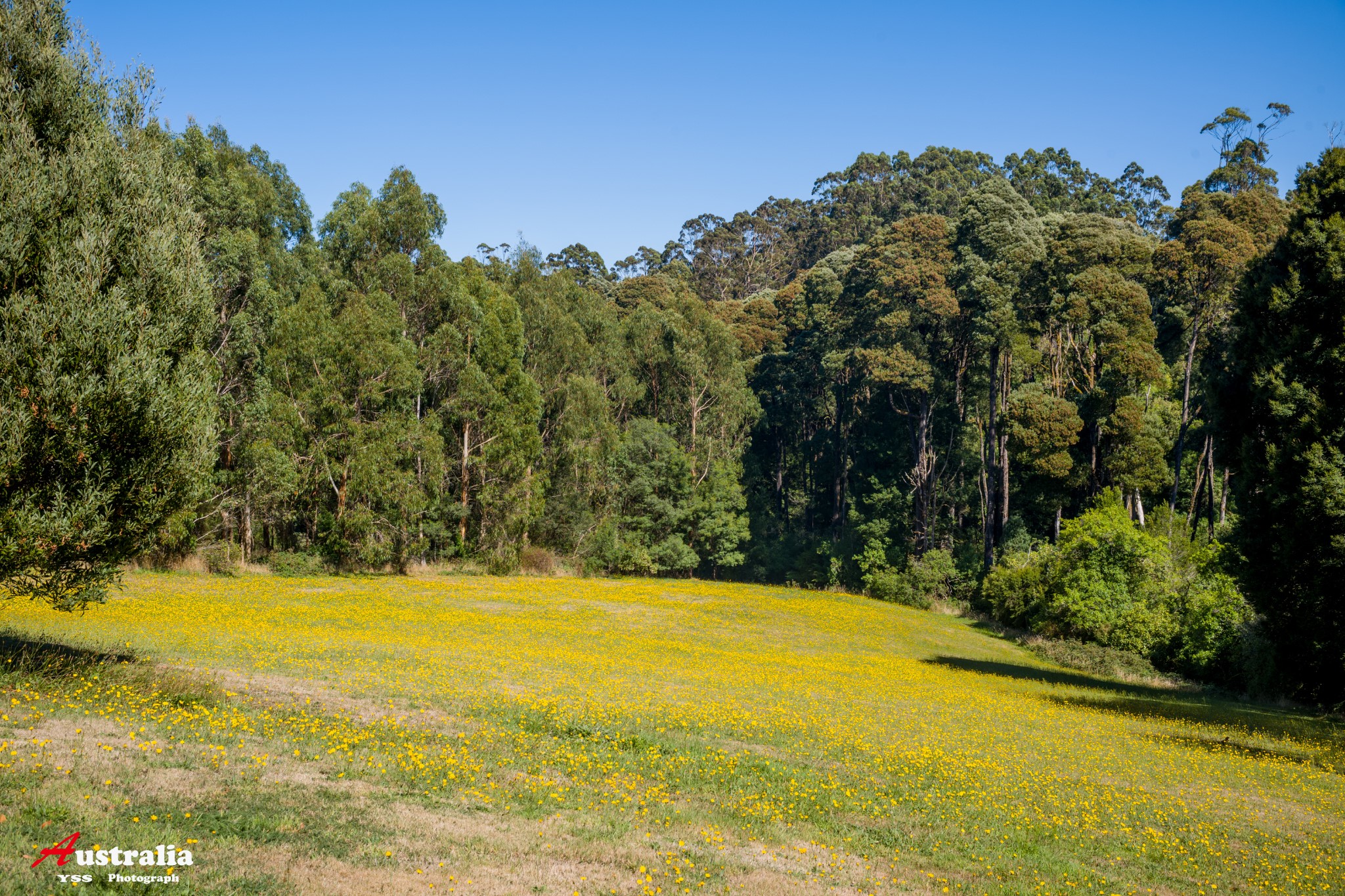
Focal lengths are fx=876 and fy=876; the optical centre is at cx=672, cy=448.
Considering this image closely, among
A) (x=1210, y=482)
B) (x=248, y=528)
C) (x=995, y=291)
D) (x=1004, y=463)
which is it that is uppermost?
(x=995, y=291)

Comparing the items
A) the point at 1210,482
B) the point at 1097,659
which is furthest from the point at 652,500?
the point at 1210,482

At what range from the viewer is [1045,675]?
36406mm

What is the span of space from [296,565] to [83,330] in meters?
38.3

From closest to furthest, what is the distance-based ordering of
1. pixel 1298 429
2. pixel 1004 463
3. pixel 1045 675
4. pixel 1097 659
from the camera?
pixel 1298 429
pixel 1045 675
pixel 1097 659
pixel 1004 463

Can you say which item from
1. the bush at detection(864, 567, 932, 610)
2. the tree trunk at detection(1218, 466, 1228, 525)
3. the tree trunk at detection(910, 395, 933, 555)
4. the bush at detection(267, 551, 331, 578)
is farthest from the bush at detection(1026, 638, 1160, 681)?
the bush at detection(267, 551, 331, 578)

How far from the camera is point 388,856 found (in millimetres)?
8852

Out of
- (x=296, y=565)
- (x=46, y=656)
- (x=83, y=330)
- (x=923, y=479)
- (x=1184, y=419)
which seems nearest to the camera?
(x=83, y=330)

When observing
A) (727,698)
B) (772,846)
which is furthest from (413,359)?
(772,846)

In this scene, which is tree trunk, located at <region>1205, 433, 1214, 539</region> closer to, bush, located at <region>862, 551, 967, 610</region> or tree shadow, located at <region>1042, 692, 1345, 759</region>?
bush, located at <region>862, 551, 967, 610</region>

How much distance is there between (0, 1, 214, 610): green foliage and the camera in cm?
1259

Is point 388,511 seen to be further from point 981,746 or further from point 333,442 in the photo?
point 981,746

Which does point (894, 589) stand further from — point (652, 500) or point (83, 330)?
point (83, 330)

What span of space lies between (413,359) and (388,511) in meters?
9.43

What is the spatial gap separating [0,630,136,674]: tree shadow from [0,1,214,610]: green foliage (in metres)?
0.99
